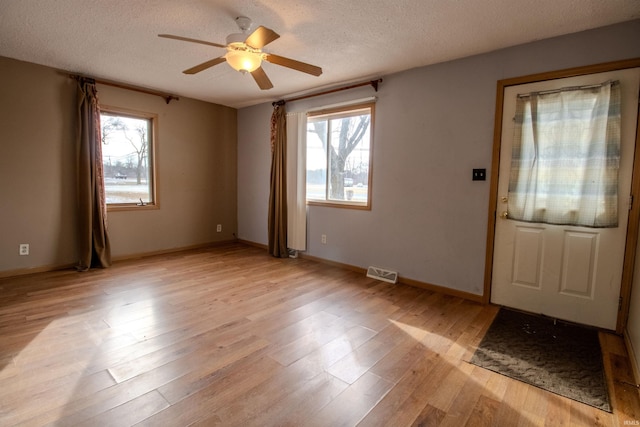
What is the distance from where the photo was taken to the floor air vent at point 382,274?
11.9ft

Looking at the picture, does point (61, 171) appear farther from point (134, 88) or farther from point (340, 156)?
point (340, 156)

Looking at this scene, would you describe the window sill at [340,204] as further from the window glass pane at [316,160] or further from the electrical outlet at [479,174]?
the electrical outlet at [479,174]

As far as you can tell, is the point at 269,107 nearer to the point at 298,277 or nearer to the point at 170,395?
the point at 298,277

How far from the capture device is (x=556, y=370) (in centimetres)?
201

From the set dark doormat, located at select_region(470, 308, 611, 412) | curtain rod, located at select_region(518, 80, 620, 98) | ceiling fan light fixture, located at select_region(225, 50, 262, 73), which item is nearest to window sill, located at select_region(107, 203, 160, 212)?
ceiling fan light fixture, located at select_region(225, 50, 262, 73)

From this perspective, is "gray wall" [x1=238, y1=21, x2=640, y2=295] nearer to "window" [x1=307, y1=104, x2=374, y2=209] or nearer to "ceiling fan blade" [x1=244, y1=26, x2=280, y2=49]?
"window" [x1=307, y1=104, x2=374, y2=209]

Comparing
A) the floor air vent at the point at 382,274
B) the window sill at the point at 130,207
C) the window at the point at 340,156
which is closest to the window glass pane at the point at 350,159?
the window at the point at 340,156

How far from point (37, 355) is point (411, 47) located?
3.70 metres

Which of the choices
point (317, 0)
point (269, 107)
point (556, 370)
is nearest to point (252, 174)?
point (269, 107)

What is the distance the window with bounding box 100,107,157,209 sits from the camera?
4.25 metres

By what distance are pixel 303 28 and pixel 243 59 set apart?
595mm

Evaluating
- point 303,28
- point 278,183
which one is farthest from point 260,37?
point 278,183

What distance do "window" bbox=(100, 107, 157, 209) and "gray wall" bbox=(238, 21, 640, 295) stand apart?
2.72 m

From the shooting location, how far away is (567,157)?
2.58 meters
